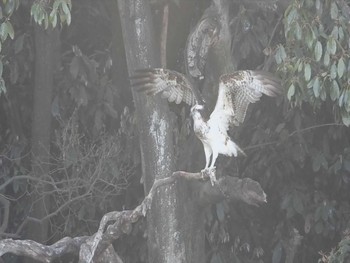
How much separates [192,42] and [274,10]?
898mm

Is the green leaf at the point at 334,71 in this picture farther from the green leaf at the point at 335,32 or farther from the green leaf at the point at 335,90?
the green leaf at the point at 335,32

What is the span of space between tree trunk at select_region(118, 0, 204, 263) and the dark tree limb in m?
0.44

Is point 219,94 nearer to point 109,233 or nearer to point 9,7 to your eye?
point 109,233

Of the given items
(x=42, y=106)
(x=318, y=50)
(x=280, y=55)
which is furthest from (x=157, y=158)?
(x=42, y=106)

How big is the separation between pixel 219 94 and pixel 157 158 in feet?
2.65

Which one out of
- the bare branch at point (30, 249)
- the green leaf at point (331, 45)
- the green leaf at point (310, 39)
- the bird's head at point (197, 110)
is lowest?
the bare branch at point (30, 249)

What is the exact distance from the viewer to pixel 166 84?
678 cm

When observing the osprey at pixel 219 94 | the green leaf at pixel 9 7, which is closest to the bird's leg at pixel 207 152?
the osprey at pixel 219 94

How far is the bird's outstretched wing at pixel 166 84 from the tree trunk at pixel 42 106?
188 cm

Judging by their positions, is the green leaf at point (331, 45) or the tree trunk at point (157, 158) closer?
the green leaf at point (331, 45)

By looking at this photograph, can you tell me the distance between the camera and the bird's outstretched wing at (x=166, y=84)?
6.72 m

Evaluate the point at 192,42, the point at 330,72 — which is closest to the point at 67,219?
the point at 192,42

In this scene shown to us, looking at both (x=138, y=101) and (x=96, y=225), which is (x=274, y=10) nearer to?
(x=138, y=101)

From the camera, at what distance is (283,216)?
880 centimetres
